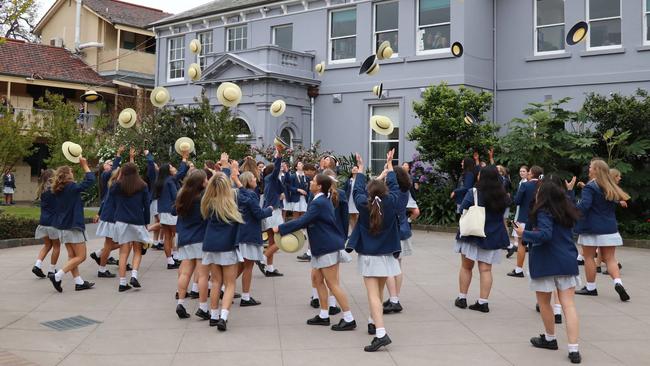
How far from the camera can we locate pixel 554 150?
14875 mm

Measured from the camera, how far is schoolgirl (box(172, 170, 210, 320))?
7031 millimetres

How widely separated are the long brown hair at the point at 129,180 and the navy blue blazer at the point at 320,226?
3149 mm

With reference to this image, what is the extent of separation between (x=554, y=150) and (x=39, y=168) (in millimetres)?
26844

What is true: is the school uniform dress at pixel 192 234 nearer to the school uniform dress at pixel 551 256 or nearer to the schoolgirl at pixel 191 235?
the schoolgirl at pixel 191 235

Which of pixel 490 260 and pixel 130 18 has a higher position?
pixel 130 18

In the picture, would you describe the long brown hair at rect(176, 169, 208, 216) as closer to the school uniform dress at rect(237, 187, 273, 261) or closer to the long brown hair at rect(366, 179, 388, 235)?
the school uniform dress at rect(237, 187, 273, 261)

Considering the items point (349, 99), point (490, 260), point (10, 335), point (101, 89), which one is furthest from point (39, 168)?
point (490, 260)

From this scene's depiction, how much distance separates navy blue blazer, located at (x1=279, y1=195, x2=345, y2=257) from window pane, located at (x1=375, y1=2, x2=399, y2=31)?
15491 millimetres

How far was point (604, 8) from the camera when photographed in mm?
17938

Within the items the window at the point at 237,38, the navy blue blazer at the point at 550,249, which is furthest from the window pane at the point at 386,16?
the navy blue blazer at the point at 550,249

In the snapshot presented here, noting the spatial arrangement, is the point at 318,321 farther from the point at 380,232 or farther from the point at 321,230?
the point at 380,232

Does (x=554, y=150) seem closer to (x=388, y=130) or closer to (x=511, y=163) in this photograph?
(x=511, y=163)

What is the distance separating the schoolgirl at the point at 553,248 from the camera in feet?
18.6

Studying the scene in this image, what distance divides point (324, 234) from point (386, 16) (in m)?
15.9
